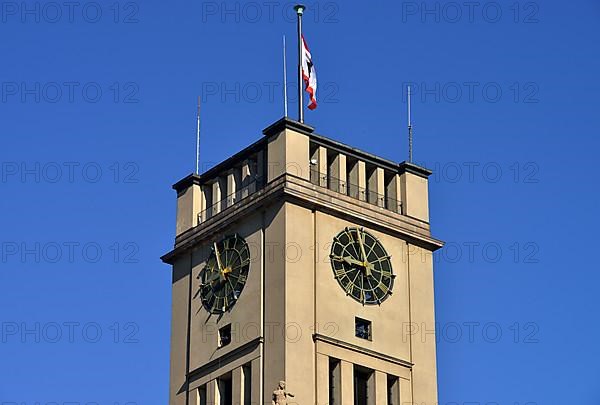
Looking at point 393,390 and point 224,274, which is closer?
point 393,390

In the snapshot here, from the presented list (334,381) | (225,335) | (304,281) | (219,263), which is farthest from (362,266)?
(225,335)

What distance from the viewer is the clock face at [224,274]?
3856 inches

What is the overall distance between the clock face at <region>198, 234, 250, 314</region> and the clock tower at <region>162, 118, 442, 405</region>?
8 cm

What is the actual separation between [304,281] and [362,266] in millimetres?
3694

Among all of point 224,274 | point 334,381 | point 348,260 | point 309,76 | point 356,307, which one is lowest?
point 334,381

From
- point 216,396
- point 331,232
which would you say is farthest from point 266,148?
point 216,396

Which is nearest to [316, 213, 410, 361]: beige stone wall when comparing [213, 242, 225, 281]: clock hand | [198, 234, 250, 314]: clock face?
[198, 234, 250, 314]: clock face

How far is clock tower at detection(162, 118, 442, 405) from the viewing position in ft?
312

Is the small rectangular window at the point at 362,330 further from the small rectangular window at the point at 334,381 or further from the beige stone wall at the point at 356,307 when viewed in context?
the small rectangular window at the point at 334,381

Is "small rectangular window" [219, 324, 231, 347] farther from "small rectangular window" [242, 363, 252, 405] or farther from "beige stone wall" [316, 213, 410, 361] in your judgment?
"beige stone wall" [316, 213, 410, 361]

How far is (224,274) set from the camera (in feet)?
324

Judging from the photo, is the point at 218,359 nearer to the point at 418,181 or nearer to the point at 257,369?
the point at 257,369

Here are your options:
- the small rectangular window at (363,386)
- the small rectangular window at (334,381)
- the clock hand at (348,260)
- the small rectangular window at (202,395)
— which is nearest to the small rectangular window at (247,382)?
the small rectangular window at (202,395)

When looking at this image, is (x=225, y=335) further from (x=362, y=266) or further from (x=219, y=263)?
(x=362, y=266)
